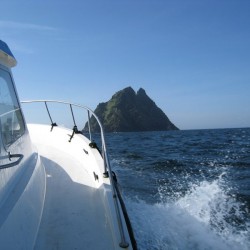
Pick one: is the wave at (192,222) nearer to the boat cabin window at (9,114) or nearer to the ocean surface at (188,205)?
the ocean surface at (188,205)

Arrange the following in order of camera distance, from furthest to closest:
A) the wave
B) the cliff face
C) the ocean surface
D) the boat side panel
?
1. the cliff face
2. the ocean surface
3. the wave
4. the boat side panel

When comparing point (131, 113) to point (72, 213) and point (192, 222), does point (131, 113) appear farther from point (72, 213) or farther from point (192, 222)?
point (72, 213)

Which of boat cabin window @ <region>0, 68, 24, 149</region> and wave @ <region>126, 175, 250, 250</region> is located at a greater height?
boat cabin window @ <region>0, 68, 24, 149</region>

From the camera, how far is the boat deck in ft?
8.64

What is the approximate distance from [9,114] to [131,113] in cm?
13397

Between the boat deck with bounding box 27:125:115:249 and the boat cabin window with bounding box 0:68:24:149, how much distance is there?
0.87m

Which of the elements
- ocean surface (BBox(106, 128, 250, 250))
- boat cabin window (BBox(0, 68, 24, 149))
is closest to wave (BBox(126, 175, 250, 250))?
ocean surface (BBox(106, 128, 250, 250))

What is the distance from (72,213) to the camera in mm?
3186

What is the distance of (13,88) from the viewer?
11.3ft

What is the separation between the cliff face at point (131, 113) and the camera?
126 metres

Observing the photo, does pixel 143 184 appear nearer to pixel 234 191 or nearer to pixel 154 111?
pixel 234 191

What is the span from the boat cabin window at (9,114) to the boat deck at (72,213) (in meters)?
0.87

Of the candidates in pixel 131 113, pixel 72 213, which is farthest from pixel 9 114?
pixel 131 113

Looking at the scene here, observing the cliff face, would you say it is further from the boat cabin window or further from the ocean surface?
the boat cabin window
